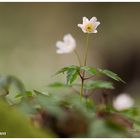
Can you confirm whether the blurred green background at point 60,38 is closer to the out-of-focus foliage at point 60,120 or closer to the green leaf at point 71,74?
the green leaf at point 71,74

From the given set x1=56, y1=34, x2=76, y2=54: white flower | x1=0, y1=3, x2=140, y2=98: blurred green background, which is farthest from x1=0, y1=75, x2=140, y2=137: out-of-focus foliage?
x1=0, y1=3, x2=140, y2=98: blurred green background

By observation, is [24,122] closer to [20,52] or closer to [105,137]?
[105,137]

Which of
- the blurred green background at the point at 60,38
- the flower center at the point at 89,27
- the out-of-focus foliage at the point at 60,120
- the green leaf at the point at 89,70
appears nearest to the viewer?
the out-of-focus foliage at the point at 60,120

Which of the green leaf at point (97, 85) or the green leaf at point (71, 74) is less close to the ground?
the green leaf at point (71, 74)

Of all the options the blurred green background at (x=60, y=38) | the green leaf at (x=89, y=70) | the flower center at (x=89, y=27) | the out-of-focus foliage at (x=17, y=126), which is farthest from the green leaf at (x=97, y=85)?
the blurred green background at (x=60, y=38)

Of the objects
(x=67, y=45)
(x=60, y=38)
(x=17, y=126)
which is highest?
(x=60, y=38)

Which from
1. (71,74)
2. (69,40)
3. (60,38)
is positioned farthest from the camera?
(60,38)

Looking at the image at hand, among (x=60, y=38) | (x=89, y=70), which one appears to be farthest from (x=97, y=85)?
(x=60, y=38)

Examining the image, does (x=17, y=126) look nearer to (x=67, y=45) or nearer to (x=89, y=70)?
(x=89, y=70)
